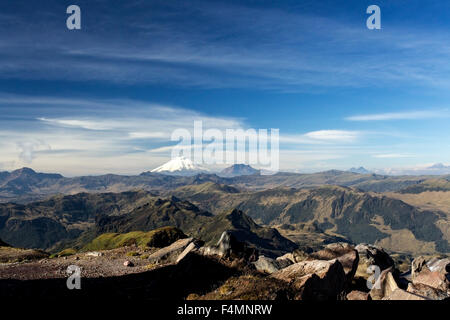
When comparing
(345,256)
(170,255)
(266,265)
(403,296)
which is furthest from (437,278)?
(170,255)

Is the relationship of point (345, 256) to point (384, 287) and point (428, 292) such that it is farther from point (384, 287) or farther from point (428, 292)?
point (428, 292)

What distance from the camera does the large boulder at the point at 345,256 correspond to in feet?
98.8

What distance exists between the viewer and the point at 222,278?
93.7ft

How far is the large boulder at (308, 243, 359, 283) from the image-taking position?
3011cm

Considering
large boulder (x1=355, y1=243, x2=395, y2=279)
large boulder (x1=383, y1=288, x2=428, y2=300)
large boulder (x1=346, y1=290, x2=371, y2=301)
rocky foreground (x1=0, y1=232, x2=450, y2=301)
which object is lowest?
large boulder (x1=355, y1=243, x2=395, y2=279)

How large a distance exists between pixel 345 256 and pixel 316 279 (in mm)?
10615

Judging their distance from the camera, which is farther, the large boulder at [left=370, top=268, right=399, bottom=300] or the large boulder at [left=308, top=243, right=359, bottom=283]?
the large boulder at [left=308, top=243, right=359, bottom=283]

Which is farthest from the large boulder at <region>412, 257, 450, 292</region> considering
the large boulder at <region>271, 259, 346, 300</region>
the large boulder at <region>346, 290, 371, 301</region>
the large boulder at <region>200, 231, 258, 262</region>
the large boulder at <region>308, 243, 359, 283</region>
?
the large boulder at <region>200, 231, 258, 262</region>

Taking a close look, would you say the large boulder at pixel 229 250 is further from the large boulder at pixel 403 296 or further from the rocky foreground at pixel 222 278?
the large boulder at pixel 403 296

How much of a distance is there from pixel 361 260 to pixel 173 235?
126 feet

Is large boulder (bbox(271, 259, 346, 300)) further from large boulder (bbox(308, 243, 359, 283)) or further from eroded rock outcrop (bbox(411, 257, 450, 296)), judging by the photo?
eroded rock outcrop (bbox(411, 257, 450, 296))

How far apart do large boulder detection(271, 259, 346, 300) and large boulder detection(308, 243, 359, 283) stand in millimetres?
3846
